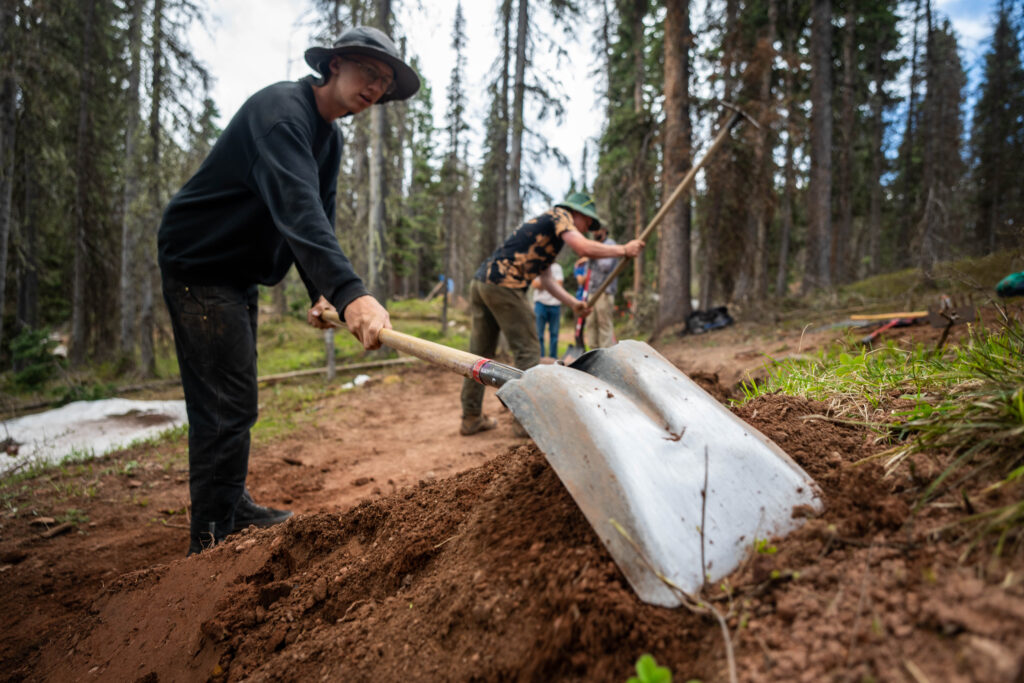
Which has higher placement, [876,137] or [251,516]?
[876,137]

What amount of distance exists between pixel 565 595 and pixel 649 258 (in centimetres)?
1607

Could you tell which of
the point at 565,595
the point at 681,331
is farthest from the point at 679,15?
the point at 565,595

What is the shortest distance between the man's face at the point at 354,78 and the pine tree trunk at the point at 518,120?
26.9 feet

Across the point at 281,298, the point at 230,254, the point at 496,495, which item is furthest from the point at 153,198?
the point at 496,495

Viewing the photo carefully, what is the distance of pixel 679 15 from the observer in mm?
8734

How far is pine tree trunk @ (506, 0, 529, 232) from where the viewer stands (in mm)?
10594

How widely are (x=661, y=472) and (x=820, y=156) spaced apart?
446 inches

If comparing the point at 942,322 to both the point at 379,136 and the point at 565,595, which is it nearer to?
the point at 565,595

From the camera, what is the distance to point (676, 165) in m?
8.98

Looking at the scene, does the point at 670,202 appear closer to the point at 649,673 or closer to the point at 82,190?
the point at 649,673

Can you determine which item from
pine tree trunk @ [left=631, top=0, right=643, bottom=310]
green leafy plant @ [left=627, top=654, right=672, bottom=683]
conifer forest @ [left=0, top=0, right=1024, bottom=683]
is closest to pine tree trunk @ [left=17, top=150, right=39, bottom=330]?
conifer forest @ [left=0, top=0, right=1024, bottom=683]

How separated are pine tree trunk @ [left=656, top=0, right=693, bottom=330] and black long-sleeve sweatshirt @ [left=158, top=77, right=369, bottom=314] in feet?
25.2

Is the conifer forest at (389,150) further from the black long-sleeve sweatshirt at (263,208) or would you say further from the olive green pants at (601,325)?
the black long-sleeve sweatshirt at (263,208)

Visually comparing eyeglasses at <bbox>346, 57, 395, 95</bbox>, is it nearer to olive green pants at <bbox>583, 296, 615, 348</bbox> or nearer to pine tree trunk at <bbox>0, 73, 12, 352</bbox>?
olive green pants at <bbox>583, 296, 615, 348</bbox>
